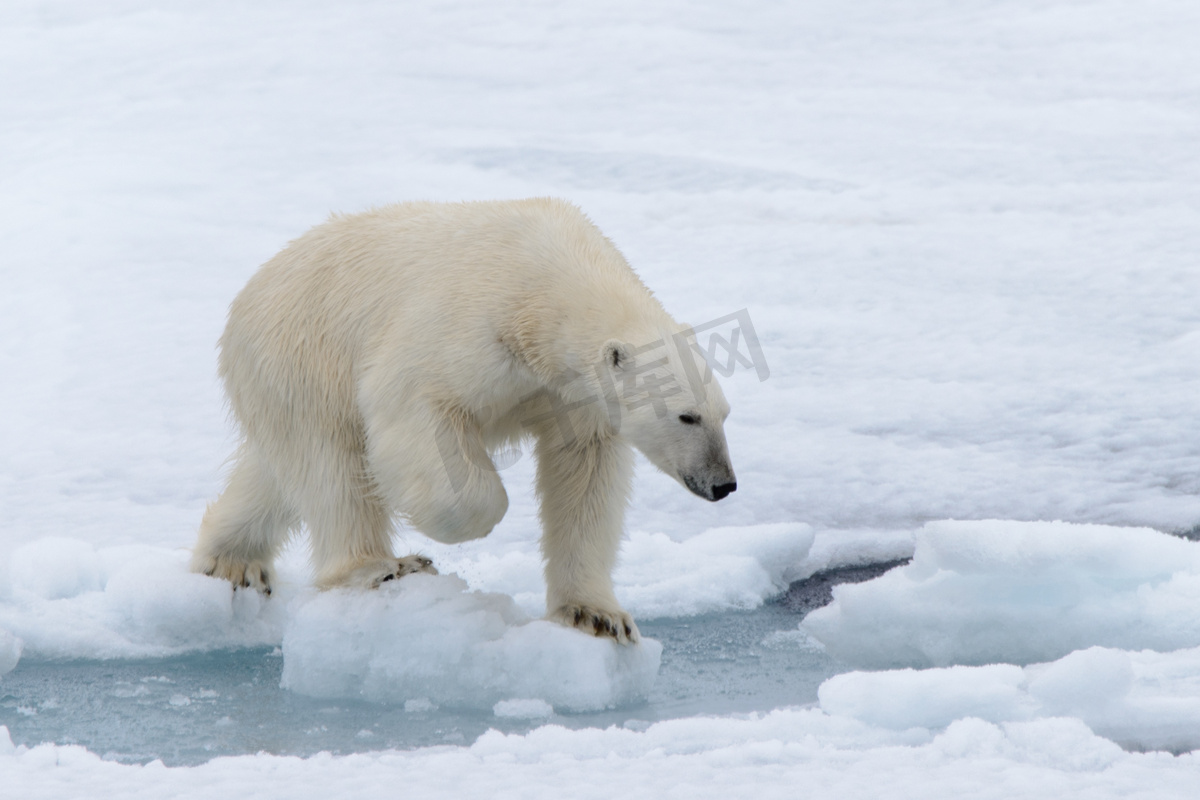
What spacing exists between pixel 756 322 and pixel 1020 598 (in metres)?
3.22

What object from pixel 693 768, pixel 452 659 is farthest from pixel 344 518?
pixel 693 768

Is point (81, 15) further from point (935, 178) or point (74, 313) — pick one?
point (935, 178)

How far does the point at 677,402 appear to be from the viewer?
125 inches

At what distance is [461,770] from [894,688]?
0.99 metres

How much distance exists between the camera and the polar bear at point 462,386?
3.23m

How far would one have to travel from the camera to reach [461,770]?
8.56 ft

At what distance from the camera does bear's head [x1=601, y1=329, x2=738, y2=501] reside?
10.4ft

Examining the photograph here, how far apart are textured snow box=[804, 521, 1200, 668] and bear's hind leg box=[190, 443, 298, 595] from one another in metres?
1.73

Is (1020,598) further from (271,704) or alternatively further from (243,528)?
(243,528)

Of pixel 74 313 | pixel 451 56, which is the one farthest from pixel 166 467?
pixel 451 56

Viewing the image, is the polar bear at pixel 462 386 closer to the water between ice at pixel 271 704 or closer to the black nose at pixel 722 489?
the black nose at pixel 722 489

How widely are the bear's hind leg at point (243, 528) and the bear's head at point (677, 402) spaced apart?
134 centimetres

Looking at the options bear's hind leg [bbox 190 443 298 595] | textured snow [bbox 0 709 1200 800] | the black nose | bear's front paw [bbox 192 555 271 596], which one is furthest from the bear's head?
bear's front paw [bbox 192 555 271 596]

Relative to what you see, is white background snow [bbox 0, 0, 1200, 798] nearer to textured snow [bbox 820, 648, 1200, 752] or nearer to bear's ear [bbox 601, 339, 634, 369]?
textured snow [bbox 820, 648, 1200, 752]
